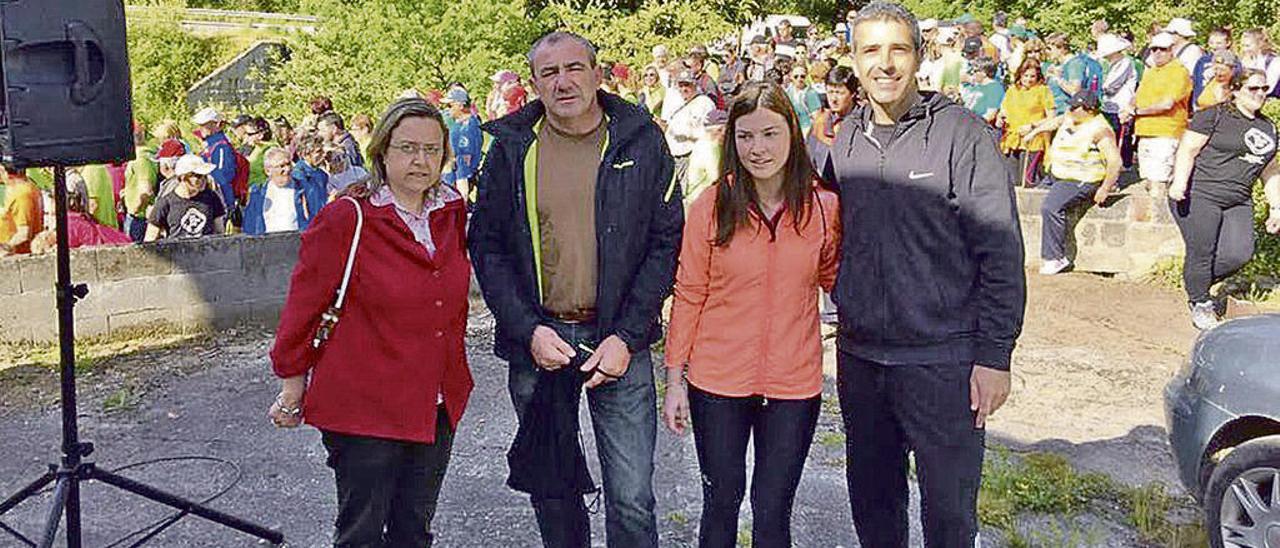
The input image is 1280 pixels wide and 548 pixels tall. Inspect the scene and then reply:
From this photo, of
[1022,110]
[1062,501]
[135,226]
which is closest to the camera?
[1062,501]

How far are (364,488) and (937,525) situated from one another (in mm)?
1636

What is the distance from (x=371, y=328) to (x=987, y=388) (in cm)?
172

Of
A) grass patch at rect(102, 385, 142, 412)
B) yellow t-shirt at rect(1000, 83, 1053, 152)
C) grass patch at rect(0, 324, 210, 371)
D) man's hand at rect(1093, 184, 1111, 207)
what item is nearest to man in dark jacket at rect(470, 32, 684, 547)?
grass patch at rect(102, 385, 142, 412)

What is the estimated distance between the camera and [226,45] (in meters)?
32.6

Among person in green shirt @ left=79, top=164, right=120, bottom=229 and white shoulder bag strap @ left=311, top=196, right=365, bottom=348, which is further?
person in green shirt @ left=79, top=164, right=120, bottom=229

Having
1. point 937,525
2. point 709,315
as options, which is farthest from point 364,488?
point 937,525

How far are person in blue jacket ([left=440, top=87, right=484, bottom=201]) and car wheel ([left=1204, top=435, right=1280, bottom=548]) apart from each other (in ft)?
27.7

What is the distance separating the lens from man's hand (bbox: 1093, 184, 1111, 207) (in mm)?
9016

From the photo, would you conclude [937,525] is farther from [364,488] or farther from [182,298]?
[182,298]

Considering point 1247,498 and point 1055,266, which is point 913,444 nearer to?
point 1247,498

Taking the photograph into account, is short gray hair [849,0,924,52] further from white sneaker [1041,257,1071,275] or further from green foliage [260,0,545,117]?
green foliage [260,0,545,117]

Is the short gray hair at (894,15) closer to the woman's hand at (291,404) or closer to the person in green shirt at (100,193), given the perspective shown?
the woman's hand at (291,404)

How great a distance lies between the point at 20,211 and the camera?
7.86 meters

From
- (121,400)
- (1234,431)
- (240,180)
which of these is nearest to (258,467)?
(121,400)
